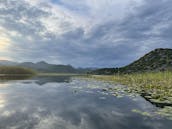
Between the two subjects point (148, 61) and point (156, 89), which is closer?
point (156, 89)

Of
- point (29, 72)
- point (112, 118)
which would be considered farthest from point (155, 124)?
point (29, 72)

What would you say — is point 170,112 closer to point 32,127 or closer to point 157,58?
point 32,127

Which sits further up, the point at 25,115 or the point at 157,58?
the point at 157,58

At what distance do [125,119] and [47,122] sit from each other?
3.51 metres

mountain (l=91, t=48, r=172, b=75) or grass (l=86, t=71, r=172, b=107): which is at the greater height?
mountain (l=91, t=48, r=172, b=75)

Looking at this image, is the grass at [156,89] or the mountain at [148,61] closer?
the grass at [156,89]

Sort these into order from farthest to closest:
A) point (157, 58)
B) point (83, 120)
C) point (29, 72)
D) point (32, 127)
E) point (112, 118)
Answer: point (157, 58) → point (29, 72) → point (112, 118) → point (83, 120) → point (32, 127)

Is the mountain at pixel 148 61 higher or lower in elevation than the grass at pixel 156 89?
higher

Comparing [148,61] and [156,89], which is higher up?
[148,61]

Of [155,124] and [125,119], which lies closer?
[155,124]

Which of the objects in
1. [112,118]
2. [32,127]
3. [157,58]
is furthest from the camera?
[157,58]

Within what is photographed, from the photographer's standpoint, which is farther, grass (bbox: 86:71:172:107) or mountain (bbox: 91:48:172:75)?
mountain (bbox: 91:48:172:75)

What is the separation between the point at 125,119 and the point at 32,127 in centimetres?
416

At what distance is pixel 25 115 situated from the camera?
9.26 meters
